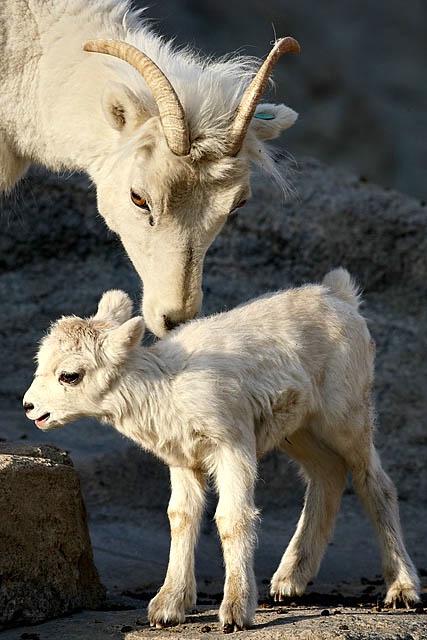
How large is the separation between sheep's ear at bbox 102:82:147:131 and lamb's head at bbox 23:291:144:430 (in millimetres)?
1413

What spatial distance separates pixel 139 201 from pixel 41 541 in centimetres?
182

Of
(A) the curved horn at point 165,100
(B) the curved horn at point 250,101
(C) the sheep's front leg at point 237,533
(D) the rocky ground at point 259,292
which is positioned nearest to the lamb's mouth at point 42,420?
(C) the sheep's front leg at point 237,533

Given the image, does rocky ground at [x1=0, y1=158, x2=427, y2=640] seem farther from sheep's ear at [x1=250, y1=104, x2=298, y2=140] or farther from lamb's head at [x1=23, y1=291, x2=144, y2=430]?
lamb's head at [x1=23, y1=291, x2=144, y2=430]

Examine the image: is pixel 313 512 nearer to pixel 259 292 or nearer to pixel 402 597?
pixel 402 597

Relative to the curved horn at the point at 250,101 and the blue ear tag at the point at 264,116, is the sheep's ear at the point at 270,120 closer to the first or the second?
the blue ear tag at the point at 264,116

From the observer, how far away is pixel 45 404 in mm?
5344

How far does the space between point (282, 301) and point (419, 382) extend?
509cm

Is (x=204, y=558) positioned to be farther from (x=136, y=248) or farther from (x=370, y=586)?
(x=136, y=248)

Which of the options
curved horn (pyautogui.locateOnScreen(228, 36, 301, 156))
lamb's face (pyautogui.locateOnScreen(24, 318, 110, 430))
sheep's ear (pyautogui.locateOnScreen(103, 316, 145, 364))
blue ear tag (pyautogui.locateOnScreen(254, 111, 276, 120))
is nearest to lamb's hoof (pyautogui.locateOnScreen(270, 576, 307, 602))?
lamb's face (pyautogui.locateOnScreen(24, 318, 110, 430))

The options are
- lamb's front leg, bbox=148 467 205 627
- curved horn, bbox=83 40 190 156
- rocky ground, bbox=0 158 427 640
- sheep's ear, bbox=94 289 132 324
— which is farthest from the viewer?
rocky ground, bbox=0 158 427 640

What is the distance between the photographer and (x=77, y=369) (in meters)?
5.29

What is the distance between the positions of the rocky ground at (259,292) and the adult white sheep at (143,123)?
1.84 metres

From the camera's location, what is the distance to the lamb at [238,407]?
530 cm

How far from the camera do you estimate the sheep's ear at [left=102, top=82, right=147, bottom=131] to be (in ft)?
20.4
